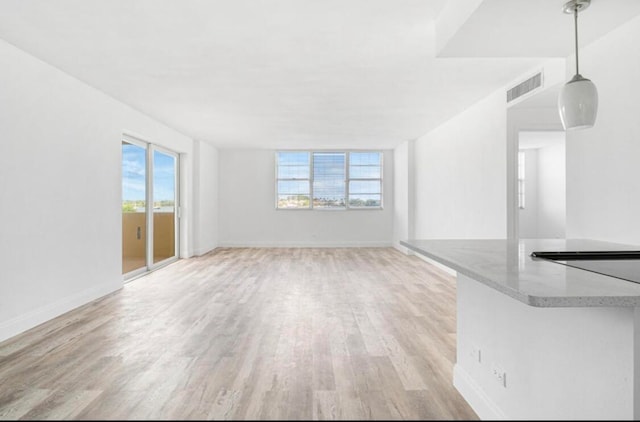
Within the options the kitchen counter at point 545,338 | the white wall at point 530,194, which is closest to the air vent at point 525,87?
the kitchen counter at point 545,338

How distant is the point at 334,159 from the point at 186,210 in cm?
400

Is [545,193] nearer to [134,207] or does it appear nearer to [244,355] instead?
[134,207]

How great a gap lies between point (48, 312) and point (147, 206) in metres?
2.70

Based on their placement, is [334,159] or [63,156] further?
[334,159]

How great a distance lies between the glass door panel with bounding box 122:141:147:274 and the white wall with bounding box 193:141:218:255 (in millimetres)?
2167

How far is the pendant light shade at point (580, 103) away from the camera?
1.84 m

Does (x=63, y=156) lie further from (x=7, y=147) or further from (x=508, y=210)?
(x=508, y=210)

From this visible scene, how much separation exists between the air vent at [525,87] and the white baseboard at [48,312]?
5090 millimetres

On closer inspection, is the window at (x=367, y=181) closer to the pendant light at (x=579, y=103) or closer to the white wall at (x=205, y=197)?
the white wall at (x=205, y=197)

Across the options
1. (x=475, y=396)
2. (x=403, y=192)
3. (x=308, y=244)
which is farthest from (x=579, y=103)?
(x=308, y=244)

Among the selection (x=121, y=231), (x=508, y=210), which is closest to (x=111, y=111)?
(x=121, y=231)

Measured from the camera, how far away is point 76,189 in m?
4.34

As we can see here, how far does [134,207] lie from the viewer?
6000mm

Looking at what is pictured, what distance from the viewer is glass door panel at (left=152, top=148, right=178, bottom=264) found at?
22.7 ft
